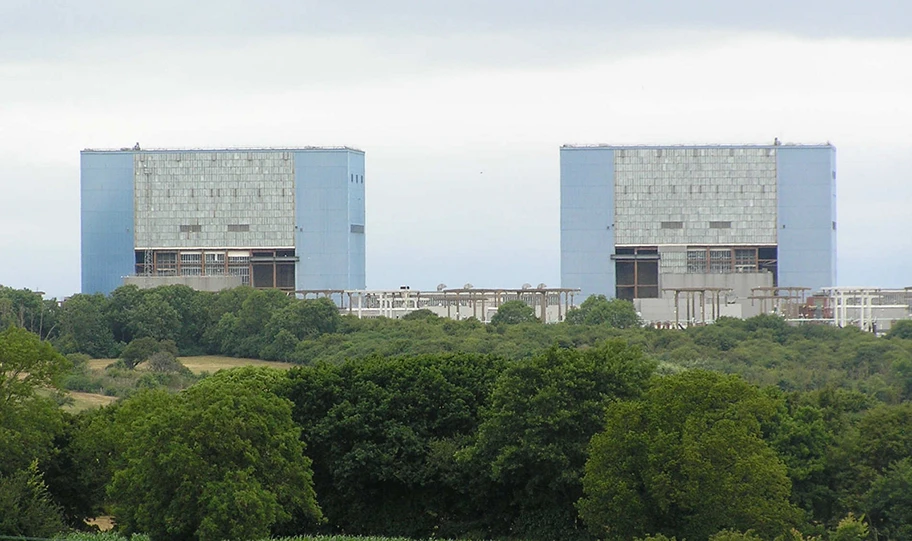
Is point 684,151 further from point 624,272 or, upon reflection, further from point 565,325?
point 565,325

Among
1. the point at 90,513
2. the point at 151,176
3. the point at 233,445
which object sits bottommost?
the point at 90,513

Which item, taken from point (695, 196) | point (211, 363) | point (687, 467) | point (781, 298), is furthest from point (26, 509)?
point (695, 196)

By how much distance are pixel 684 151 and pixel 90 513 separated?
324 feet

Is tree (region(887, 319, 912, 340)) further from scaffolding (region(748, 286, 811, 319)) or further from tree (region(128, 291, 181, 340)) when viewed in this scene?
tree (region(128, 291, 181, 340))

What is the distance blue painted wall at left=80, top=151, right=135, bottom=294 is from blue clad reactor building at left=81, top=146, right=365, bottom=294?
0.09 metres

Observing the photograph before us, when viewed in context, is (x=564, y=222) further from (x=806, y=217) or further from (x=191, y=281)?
(x=191, y=281)

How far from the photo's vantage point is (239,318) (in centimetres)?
11144

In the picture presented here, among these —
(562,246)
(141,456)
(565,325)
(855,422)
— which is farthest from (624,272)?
(141,456)

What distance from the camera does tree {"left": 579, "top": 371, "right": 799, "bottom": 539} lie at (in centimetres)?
3744

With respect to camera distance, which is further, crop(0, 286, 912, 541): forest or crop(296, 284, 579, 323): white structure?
crop(296, 284, 579, 323): white structure

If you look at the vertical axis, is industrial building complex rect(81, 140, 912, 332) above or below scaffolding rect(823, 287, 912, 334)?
above

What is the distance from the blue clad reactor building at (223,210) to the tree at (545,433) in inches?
3646

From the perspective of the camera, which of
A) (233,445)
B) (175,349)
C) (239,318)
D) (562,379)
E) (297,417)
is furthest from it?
(239,318)

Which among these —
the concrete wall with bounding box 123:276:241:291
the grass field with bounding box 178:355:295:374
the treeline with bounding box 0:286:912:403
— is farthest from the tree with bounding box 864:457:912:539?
the concrete wall with bounding box 123:276:241:291
